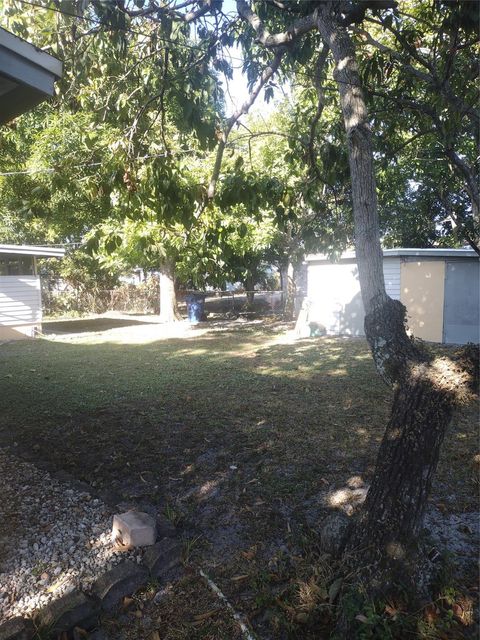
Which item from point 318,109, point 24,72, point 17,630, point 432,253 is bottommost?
point 17,630

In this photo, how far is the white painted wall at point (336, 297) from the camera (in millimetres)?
14227

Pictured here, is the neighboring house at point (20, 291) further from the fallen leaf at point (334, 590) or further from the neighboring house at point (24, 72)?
the fallen leaf at point (334, 590)

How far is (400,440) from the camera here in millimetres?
2564

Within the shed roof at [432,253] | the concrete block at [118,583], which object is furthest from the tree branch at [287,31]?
the shed roof at [432,253]

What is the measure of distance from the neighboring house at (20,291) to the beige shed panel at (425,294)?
9.85 metres

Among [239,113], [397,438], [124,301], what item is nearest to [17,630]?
[397,438]

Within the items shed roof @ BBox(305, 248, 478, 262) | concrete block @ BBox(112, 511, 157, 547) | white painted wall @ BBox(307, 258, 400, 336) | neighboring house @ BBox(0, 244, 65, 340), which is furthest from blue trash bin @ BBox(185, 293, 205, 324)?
concrete block @ BBox(112, 511, 157, 547)

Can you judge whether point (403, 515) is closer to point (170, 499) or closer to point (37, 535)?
point (170, 499)

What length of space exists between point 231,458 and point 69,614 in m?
2.29

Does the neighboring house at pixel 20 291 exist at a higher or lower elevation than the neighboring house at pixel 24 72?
lower

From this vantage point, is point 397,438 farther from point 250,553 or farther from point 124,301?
point 124,301

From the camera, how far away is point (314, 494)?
3.79 m

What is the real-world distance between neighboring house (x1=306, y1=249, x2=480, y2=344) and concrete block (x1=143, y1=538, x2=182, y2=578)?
10073 millimetres

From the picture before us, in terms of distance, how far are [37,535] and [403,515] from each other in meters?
2.38
